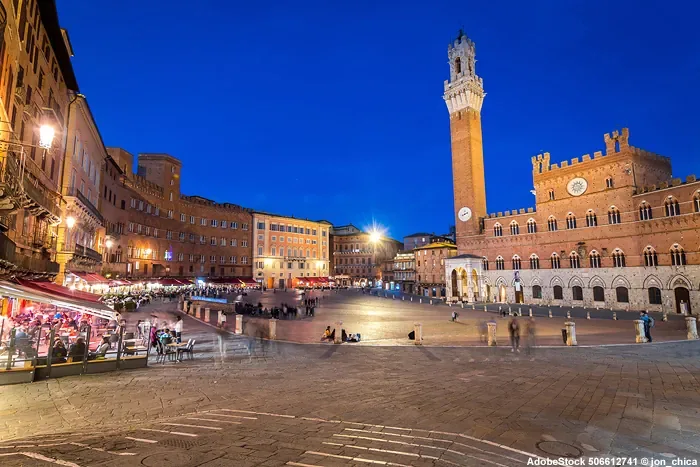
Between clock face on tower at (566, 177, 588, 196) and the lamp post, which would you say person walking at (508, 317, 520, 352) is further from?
the lamp post

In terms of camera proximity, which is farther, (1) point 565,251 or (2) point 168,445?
(1) point 565,251

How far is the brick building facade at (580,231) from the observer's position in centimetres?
3145

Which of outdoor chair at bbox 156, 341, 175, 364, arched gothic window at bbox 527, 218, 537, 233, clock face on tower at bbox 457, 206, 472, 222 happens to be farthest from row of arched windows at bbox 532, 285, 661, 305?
outdoor chair at bbox 156, 341, 175, 364

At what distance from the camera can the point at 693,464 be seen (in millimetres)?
5051

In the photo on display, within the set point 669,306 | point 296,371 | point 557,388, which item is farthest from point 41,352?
point 669,306

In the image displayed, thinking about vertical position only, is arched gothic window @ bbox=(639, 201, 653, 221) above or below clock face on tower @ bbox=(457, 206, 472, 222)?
below

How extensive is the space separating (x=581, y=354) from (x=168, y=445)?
14.0 meters

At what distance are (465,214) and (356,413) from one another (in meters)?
45.0

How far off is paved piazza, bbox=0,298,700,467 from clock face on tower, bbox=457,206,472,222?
3710cm

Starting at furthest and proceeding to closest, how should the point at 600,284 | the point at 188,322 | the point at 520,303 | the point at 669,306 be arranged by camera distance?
the point at 520,303 < the point at 600,284 < the point at 669,306 < the point at 188,322

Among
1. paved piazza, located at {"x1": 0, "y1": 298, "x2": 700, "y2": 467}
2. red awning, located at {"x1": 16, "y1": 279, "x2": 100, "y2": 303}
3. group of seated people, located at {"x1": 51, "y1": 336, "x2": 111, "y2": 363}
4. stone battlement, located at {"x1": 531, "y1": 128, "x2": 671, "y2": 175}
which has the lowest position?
paved piazza, located at {"x1": 0, "y1": 298, "x2": 700, "y2": 467}

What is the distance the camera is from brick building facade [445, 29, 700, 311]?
31453 millimetres

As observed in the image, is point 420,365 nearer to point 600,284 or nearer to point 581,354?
point 581,354

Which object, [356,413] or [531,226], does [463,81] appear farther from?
[356,413]
